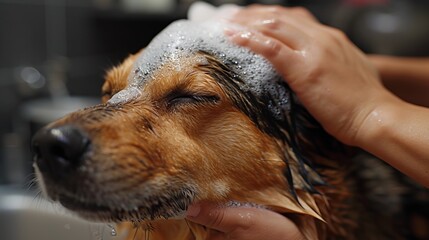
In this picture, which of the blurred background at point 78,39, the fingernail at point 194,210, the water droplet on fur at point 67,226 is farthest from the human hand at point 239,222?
the blurred background at point 78,39

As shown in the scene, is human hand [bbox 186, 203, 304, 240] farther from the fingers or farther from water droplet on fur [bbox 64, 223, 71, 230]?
water droplet on fur [bbox 64, 223, 71, 230]

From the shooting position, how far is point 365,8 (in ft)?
7.69

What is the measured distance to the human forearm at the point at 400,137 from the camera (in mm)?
793

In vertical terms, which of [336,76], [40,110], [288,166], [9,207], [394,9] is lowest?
[9,207]

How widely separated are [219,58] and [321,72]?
0.16 m

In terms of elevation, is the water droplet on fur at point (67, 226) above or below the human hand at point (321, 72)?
below

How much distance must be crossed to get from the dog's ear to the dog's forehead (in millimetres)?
16

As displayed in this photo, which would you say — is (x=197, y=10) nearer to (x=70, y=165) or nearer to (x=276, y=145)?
(x=276, y=145)

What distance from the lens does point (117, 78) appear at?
0.91m

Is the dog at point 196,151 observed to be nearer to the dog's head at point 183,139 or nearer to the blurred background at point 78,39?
the dog's head at point 183,139

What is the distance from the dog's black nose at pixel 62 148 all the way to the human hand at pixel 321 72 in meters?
0.33

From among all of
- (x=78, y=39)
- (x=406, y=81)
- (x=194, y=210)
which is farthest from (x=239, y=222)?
(x=78, y=39)

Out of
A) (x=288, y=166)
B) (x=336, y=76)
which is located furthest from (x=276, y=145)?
(x=336, y=76)

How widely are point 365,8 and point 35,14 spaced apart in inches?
53.2
